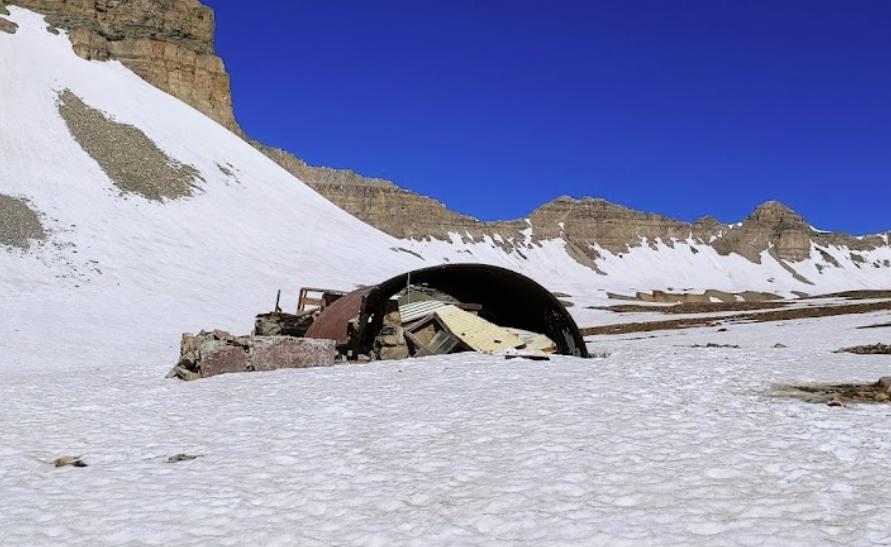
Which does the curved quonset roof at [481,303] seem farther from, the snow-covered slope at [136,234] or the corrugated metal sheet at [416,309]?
the snow-covered slope at [136,234]

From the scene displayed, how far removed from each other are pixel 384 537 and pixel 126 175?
58.2 metres

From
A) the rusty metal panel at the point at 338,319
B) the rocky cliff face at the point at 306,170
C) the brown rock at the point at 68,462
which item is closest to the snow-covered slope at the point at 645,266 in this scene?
the rocky cliff face at the point at 306,170

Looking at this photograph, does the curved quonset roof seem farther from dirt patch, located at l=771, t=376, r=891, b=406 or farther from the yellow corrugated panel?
dirt patch, located at l=771, t=376, r=891, b=406

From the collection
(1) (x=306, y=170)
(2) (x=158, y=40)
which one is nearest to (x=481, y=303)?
(2) (x=158, y=40)

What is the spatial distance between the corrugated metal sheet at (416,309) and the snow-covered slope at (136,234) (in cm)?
1050

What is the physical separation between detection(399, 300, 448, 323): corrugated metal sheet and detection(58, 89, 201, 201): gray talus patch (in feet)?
139

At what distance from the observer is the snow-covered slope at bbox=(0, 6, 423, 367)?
104 ft

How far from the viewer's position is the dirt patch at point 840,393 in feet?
35.8

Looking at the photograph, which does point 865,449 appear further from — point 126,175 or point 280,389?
point 126,175

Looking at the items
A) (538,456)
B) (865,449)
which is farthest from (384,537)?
(865,449)

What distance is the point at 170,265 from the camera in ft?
148

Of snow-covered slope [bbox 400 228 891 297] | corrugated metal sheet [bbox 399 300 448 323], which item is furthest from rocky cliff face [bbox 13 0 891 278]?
corrugated metal sheet [bbox 399 300 448 323]

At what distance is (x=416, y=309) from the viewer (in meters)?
20.6

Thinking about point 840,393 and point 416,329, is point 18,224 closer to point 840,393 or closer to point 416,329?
point 416,329
